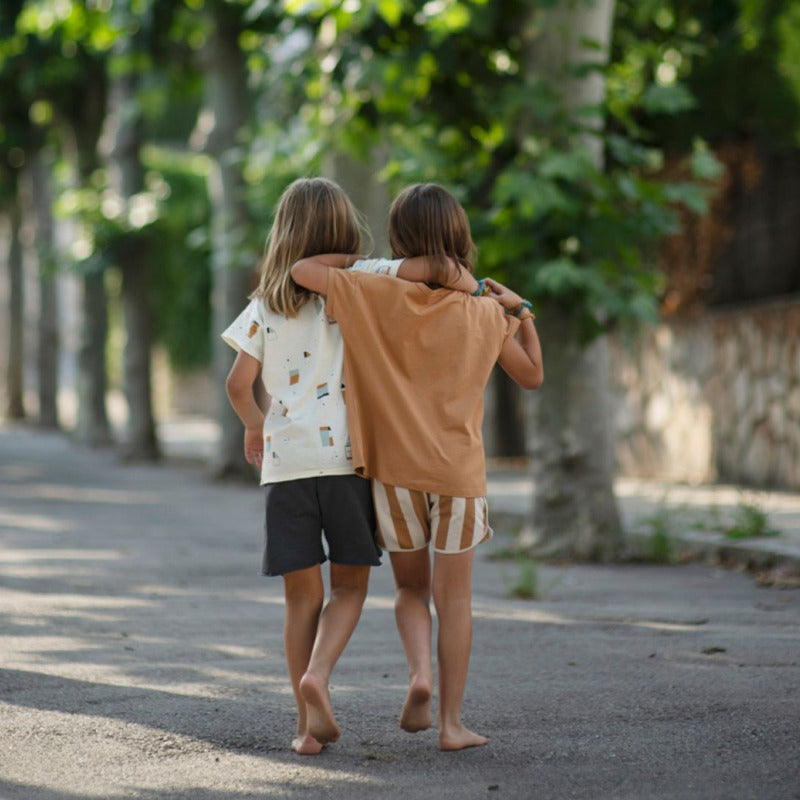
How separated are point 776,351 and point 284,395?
1003 cm

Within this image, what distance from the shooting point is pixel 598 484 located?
9.21 meters

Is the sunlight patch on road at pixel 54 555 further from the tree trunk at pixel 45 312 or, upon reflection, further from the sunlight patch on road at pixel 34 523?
the tree trunk at pixel 45 312

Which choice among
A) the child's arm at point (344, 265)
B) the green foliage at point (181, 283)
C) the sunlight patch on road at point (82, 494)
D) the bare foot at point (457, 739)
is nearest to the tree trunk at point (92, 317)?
the green foliage at point (181, 283)

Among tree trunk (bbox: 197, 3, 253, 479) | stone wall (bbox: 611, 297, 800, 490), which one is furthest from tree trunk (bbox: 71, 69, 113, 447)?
stone wall (bbox: 611, 297, 800, 490)

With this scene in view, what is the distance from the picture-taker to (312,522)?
13.5ft

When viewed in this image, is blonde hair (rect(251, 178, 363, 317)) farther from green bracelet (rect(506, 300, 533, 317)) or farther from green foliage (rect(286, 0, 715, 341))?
green foliage (rect(286, 0, 715, 341))

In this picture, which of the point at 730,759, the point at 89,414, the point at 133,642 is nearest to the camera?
the point at 730,759

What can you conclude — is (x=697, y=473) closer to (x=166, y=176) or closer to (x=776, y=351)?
(x=776, y=351)

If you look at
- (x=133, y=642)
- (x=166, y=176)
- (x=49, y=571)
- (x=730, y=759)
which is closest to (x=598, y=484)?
(x=49, y=571)

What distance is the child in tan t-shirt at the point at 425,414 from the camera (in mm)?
4094

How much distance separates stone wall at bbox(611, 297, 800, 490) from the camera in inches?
521

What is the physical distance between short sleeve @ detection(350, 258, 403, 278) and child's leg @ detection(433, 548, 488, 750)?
837 mm

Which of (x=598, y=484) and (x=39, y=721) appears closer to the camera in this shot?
(x=39, y=721)

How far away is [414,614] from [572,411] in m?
5.10
